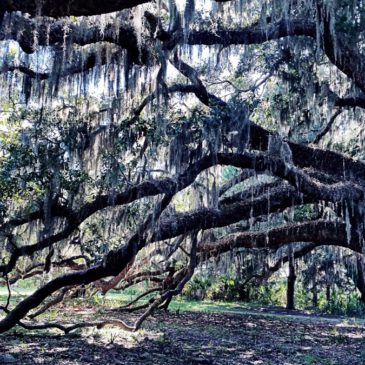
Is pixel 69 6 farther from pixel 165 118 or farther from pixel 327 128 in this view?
pixel 327 128

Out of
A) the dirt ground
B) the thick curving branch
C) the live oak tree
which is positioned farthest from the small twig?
the thick curving branch

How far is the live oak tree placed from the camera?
235 inches

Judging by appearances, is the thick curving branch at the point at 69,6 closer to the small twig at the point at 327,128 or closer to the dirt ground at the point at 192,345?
the dirt ground at the point at 192,345

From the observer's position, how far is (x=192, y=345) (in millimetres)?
7520

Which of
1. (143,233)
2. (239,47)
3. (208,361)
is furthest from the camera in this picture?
(239,47)

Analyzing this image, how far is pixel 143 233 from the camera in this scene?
6750 millimetres

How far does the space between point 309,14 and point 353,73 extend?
0.85 metres

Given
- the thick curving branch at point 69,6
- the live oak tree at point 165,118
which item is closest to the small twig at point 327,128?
the live oak tree at point 165,118

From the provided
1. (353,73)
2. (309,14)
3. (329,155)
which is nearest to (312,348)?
(329,155)

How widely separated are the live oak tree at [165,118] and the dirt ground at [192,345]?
0.61 m

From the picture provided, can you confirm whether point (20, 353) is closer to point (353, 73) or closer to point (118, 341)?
point (118, 341)

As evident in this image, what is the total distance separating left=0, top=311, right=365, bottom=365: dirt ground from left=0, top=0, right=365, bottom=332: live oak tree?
0.61 meters

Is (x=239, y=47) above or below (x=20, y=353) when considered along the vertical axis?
above

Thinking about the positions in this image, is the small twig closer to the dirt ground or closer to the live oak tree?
the live oak tree
